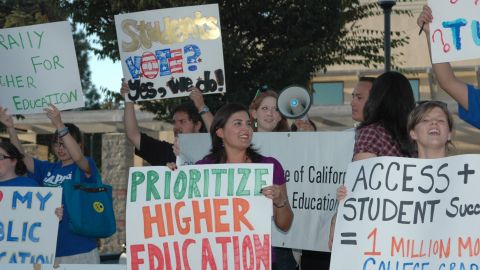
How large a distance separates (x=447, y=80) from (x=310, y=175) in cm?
193

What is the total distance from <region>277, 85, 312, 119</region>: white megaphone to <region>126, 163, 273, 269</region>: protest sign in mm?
1652

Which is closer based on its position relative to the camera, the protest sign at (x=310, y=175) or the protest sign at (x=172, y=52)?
the protest sign at (x=310, y=175)

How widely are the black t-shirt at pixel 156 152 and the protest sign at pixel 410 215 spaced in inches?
91.9

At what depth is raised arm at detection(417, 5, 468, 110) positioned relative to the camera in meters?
5.03

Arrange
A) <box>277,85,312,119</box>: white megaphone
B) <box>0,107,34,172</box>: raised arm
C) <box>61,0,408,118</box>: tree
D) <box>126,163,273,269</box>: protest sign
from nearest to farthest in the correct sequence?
1. <box>126,163,273,269</box>: protest sign
2. <box>277,85,312,119</box>: white megaphone
3. <box>0,107,34,172</box>: raised arm
4. <box>61,0,408,118</box>: tree

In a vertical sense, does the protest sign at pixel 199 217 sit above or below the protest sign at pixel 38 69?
below

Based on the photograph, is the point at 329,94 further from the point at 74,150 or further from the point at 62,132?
the point at 74,150

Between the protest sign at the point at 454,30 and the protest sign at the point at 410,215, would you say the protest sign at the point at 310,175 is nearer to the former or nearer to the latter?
the protest sign at the point at 454,30

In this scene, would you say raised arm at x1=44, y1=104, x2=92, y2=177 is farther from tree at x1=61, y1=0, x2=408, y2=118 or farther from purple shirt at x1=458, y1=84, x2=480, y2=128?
tree at x1=61, y1=0, x2=408, y2=118

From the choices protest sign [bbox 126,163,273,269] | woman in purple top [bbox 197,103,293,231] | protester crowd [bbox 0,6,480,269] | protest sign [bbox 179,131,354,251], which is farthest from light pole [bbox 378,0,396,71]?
protest sign [bbox 126,163,273,269]

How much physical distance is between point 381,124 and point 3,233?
8.71 feet

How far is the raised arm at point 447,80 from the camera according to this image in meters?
5.03

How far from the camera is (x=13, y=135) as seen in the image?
7.13 meters

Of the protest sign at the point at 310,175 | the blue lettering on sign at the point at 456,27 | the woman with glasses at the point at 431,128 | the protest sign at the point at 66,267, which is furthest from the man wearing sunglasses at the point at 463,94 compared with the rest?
the protest sign at the point at 66,267
